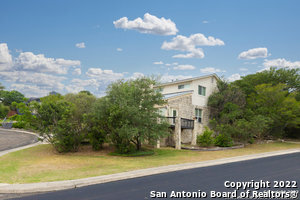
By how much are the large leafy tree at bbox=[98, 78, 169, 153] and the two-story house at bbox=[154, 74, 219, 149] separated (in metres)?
2.15

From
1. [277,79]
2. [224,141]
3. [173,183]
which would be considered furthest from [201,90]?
[173,183]

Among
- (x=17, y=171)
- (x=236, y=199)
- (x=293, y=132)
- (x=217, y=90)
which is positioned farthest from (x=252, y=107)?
(x=17, y=171)

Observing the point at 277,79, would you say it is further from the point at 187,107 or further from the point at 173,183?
the point at 173,183

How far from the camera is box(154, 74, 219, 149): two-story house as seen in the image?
74.0 ft

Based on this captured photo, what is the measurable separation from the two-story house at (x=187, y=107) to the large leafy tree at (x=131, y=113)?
2.15 meters

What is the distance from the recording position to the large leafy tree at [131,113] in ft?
54.9

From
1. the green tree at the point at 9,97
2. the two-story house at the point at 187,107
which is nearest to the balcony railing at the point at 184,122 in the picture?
the two-story house at the point at 187,107

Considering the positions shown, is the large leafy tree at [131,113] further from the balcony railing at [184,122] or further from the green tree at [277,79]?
the green tree at [277,79]

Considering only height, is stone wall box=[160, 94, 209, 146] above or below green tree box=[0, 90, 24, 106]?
below

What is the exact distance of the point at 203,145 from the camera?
2283cm

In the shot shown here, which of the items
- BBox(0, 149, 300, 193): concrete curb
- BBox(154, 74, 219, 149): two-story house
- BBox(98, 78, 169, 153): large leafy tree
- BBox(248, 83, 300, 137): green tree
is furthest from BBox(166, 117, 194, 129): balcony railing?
BBox(0, 149, 300, 193): concrete curb

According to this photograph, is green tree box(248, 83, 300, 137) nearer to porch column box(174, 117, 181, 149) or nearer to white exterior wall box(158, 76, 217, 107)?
white exterior wall box(158, 76, 217, 107)

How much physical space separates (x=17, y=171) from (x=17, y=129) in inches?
1149

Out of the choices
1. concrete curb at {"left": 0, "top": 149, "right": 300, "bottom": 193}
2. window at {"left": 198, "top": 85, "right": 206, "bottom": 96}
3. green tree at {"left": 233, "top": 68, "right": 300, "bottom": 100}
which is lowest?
concrete curb at {"left": 0, "top": 149, "right": 300, "bottom": 193}
